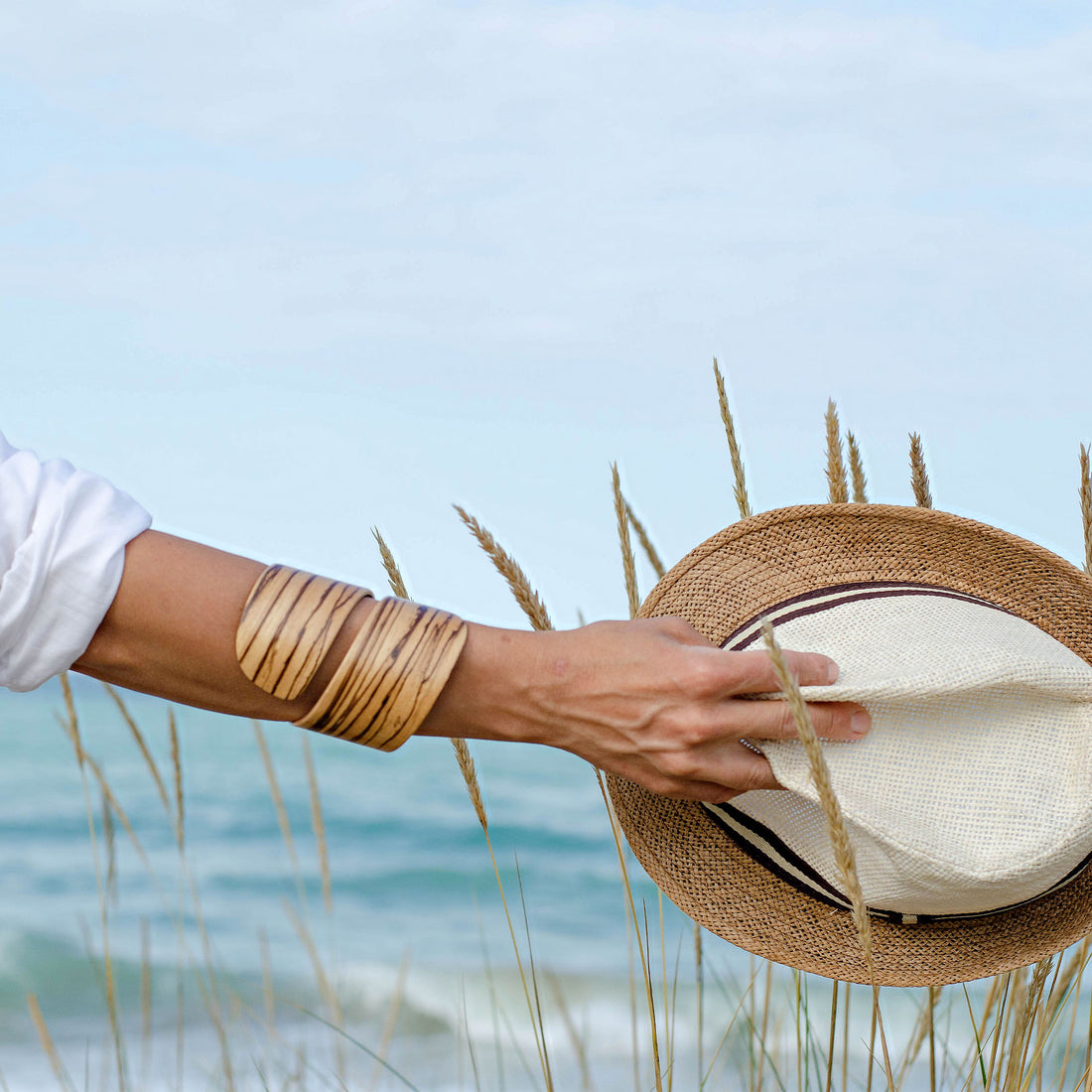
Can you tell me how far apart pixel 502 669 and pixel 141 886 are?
28.7ft

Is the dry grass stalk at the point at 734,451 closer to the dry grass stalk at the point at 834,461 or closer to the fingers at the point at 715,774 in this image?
the dry grass stalk at the point at 834,461

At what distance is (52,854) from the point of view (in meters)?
9.45

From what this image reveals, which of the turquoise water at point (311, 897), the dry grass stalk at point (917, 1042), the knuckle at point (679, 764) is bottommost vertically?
the turquoise water at point (311, 897)

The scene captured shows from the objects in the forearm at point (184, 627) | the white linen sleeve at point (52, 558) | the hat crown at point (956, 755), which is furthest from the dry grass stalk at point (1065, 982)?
the white linen sleeve at point (52, 558)

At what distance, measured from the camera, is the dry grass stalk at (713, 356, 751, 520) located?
1.49 meters

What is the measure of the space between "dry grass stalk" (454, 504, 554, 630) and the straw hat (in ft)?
0.47

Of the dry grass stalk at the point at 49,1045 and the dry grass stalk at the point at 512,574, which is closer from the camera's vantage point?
the dry grass stalk at the point at 512,574

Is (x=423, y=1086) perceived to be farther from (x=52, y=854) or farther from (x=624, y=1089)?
(x=52, y=854)

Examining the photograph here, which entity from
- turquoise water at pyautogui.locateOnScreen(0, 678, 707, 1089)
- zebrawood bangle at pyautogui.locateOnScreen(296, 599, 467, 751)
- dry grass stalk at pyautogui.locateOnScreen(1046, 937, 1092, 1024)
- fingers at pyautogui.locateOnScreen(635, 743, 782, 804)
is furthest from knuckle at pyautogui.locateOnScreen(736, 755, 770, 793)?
turquoise water at pyautogui.locateOnScreen(0, 678, 707, 1089)

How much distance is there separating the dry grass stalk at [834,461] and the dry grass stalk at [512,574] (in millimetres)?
423

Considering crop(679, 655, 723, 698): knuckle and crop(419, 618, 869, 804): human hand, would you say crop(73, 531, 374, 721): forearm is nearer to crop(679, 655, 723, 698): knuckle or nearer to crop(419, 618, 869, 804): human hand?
crop(419, 618, 869, 804): human hand

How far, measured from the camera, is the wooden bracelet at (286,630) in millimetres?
941

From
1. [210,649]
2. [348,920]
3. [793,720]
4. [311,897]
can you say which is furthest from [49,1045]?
[311,897]

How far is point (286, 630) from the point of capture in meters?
0.95
